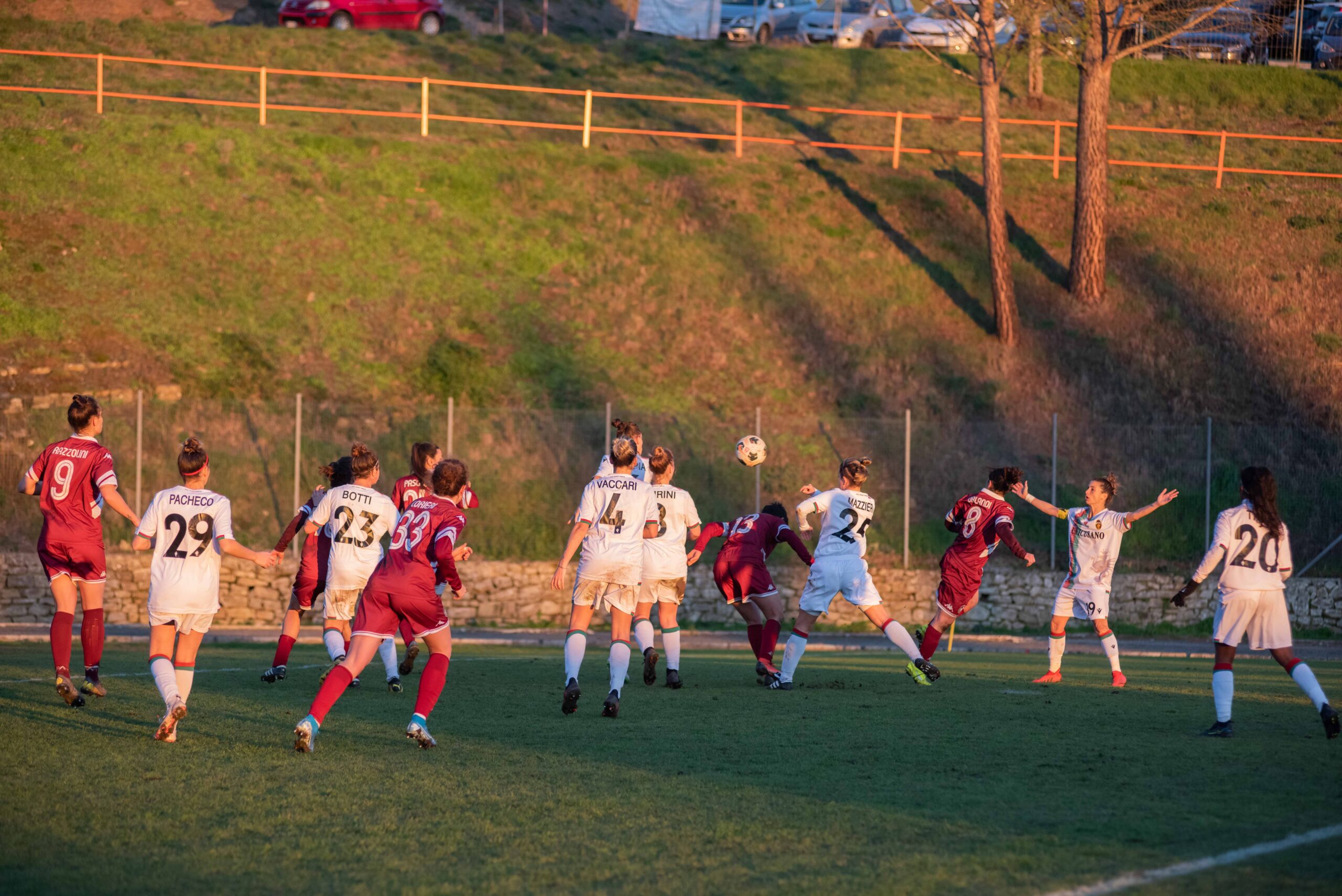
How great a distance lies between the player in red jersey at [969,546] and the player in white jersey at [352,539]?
5605 millimetres

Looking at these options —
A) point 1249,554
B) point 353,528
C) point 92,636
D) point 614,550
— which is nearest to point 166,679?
point 353,528

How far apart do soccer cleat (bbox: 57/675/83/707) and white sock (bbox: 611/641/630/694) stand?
4.10m

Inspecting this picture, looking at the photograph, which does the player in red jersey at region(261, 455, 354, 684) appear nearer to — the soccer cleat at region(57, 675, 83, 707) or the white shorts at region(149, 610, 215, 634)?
the soccer cleat at region(57, 675, 83, 707)

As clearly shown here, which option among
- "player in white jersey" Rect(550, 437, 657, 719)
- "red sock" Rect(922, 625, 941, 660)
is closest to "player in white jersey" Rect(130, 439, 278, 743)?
"player in white jersey" Rect(550, 437, 657, 719)

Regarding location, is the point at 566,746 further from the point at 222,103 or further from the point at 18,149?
the point at 222,103

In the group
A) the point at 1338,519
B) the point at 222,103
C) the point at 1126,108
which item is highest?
the point at 1126,108

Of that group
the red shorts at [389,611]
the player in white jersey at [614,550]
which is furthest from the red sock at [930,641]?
the red shorts at [389,611]

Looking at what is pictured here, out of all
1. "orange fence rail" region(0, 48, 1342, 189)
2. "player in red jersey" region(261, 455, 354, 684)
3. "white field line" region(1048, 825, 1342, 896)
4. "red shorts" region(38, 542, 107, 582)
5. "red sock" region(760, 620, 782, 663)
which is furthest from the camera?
"orange fence rail" region(0, 48, 1342, 189)

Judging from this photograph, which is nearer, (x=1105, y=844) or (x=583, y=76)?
(x=1105, y=844)

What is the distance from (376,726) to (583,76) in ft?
102

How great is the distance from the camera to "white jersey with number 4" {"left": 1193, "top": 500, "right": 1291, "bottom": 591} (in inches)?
350

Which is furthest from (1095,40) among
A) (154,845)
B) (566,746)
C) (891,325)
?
(154,845)

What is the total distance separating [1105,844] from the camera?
5.78 m

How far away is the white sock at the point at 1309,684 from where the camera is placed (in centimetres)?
870
